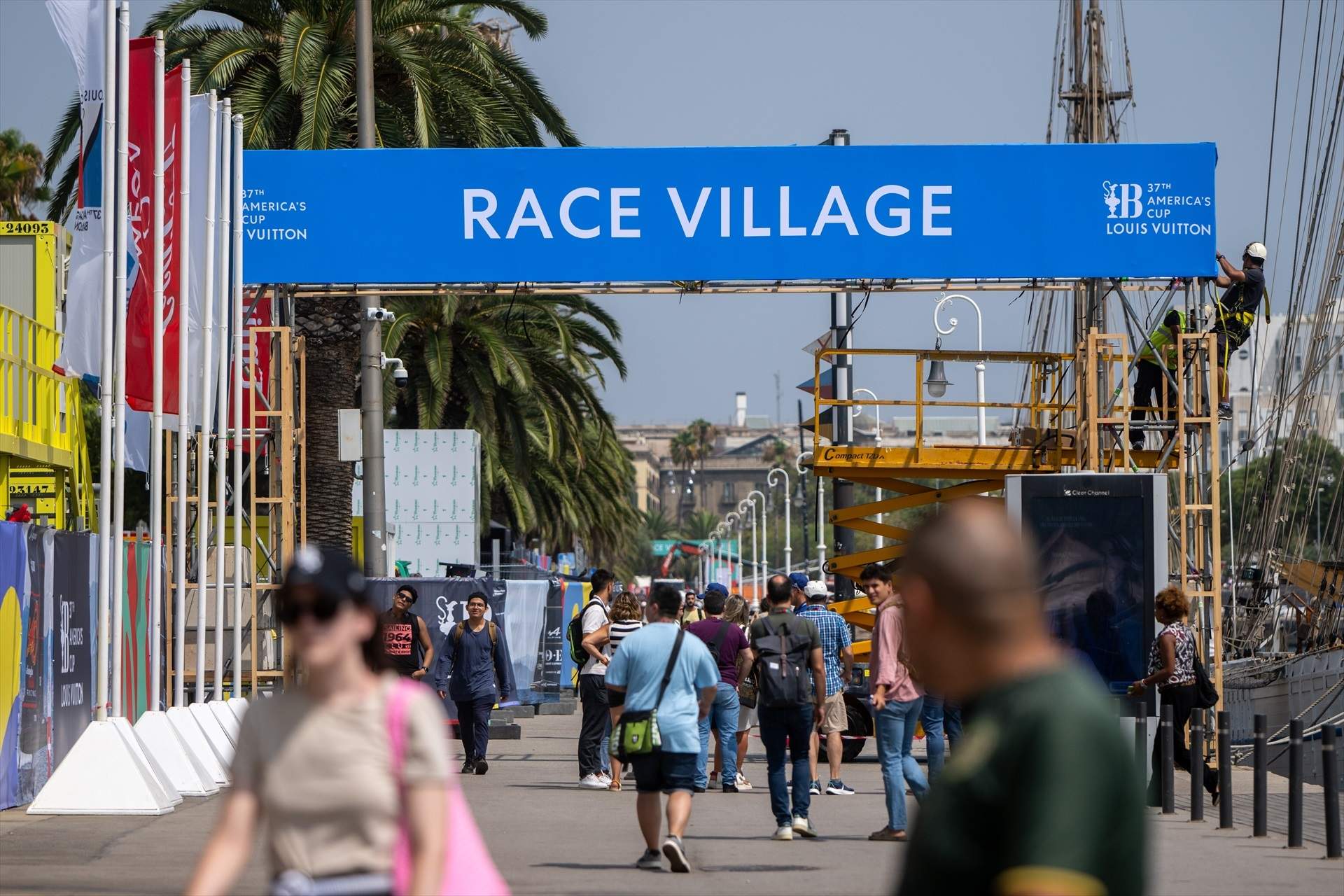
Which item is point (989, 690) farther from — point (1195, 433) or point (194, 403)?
point (1195, 433)

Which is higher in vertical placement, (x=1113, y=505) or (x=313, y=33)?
(x=313, y=33)

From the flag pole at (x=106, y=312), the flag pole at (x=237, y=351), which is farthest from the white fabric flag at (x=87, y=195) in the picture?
the flag pole at (x=237, y=351)

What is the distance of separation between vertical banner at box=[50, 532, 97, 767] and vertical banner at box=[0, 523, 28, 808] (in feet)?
2.56

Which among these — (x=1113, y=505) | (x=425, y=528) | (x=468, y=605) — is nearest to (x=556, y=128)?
(x=425, y=528)

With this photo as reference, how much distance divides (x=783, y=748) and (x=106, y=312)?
5.86m

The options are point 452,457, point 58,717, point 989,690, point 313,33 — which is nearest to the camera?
point 989,690

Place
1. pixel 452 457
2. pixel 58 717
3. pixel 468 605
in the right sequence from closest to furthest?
1. pixel 58 717
2. pixel 468 605
3. pixel 452 457

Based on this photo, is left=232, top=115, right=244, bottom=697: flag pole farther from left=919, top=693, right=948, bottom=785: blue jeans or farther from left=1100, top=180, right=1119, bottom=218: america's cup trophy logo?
left=1100, top=180, right=1119, bottom=218: america's cup trophy logo

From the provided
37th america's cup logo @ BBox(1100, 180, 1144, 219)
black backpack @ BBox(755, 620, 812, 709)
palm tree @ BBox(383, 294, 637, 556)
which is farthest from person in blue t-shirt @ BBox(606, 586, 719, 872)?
palm tree @ BBox(383, 294, 637, 556)

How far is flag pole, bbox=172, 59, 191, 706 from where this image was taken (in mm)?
14352

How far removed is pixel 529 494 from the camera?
36781 mm

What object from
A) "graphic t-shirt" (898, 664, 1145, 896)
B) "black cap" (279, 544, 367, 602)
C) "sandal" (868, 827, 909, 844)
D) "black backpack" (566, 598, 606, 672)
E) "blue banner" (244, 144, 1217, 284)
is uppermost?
"blue banner" (244, 144, 1217, 284)

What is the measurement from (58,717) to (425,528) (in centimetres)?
1615

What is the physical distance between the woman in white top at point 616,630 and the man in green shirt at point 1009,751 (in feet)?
41.1
